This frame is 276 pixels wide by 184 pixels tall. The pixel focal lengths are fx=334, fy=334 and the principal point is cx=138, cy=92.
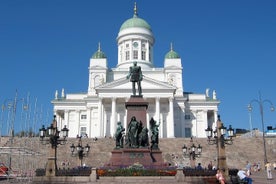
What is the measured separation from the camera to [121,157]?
2108 centimetres

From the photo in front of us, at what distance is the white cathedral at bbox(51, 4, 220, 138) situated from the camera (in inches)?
2689

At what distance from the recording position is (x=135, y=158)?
20.8 meters

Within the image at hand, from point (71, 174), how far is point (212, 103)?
192 feet

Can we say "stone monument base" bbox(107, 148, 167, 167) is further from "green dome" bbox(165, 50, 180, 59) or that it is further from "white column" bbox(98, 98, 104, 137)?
"green dome" bbox(165, 50, 180, 59)

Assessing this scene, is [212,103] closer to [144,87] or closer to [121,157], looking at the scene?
[144,87]

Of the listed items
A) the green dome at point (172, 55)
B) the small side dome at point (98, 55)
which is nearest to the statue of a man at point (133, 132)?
the small side dome at point (98, 55)

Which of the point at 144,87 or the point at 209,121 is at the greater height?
the point at 144,87

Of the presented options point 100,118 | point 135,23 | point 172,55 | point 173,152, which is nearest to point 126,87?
point 100,118

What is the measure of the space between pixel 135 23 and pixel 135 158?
66.3m

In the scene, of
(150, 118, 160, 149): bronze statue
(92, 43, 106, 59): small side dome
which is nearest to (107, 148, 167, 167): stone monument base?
(150, 118, 160, 149): bronze statue

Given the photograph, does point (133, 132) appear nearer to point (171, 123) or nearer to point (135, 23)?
point (171, 123)

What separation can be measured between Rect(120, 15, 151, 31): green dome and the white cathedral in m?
0.36

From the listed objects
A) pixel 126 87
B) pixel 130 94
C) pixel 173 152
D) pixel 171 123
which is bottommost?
pixel 173 152

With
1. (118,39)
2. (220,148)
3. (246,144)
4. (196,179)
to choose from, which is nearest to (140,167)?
(196,179)
